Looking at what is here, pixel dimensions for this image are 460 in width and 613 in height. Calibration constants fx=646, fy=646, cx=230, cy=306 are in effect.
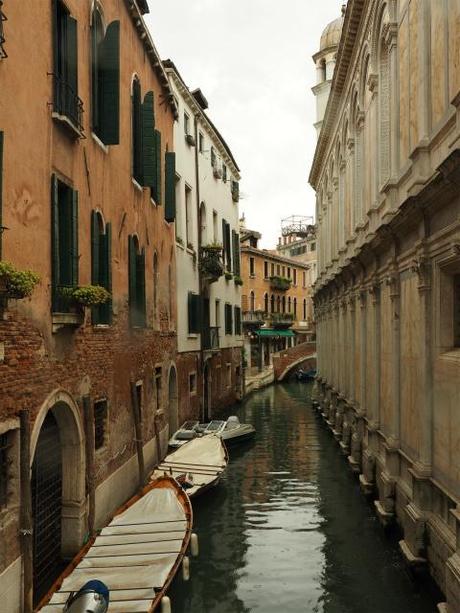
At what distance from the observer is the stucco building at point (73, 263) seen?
6.99 m

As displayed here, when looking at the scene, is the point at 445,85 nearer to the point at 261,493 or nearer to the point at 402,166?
the point at 402,166

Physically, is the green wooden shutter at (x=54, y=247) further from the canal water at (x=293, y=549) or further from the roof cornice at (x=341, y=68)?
the roof cornice at (x=341, y=68)

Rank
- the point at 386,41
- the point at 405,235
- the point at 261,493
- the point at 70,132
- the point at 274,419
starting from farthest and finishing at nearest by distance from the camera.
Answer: the point at 274,419 < the point at 261,493 < the point at 386,41 < the point at 405,235 < the point at 70,132

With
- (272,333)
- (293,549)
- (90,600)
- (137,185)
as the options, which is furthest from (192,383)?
(272,333)

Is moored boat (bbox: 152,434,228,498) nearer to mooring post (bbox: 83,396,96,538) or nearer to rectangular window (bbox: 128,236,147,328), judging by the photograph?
mooring post (bbox: 83,396,96,538)

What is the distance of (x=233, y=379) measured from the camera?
29.0 meters

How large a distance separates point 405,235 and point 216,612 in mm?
5805

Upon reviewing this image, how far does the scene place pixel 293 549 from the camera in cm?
1023

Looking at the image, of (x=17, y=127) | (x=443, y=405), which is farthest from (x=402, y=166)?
(x=17, y=127)

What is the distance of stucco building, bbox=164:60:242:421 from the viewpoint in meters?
19.0

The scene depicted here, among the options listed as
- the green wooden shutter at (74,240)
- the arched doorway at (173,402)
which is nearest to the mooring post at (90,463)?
the green wooden shutter at (74,240)

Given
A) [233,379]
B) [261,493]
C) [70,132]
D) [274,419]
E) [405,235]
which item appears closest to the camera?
[70,132]

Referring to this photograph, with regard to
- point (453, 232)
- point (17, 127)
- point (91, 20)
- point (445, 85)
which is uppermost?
point (91, 20)

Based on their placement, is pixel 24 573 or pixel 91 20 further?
pixel 91 20
